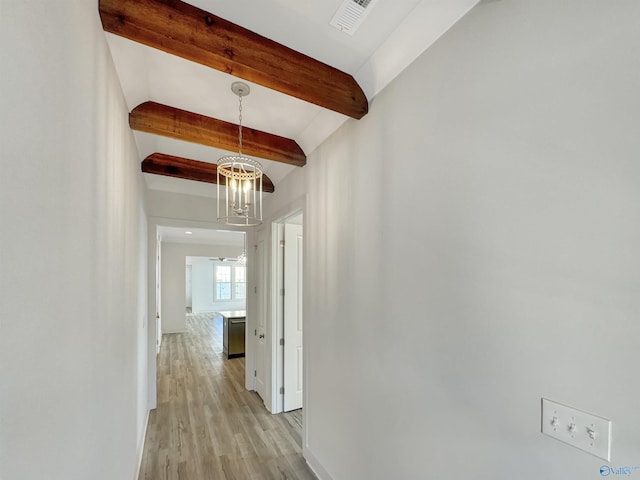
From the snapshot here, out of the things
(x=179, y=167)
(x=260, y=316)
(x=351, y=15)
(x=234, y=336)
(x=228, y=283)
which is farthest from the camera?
(x=228, y=283)

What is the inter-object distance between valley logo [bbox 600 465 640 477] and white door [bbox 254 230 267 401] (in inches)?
128

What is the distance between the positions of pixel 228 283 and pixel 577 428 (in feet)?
43.4

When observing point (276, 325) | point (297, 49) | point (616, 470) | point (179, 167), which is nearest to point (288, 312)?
point (276, 325)

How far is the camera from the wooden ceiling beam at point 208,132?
6.99 feet

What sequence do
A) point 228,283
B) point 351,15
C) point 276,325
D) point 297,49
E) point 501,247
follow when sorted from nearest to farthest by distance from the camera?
1. point 501,247
2. point 351,15
3. point 297,49
4. point 276,325
5. point 228,283

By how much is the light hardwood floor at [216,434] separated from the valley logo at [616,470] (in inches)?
88.3

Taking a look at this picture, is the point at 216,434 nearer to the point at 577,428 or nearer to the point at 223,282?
the point at 577,428

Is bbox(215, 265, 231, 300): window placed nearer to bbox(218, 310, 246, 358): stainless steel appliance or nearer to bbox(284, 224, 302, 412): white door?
bbox(218, 310, 246, 358): stainless steel appliance

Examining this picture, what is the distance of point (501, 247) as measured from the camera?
1.09 metres

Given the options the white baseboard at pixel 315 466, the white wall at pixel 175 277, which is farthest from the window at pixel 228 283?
the white baseboard at pixel 315 466

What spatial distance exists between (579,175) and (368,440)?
1767 mm

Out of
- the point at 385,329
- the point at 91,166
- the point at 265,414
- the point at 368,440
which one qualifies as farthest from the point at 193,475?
the point at 91,166

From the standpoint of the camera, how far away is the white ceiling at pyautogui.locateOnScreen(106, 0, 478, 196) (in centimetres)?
137

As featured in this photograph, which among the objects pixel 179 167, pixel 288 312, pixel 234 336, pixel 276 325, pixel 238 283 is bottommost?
pixel 234 336
